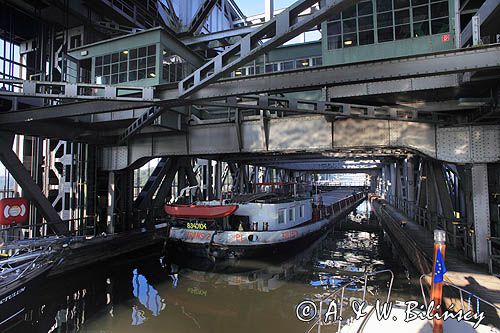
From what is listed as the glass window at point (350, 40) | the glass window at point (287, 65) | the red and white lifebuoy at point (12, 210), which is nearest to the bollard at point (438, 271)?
the glass window at point (350, 40)

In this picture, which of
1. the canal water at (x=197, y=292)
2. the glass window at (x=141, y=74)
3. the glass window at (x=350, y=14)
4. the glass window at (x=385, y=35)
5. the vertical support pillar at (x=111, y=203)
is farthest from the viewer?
the vertical support pillar at (x=111, y=203)

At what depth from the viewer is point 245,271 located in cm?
1446

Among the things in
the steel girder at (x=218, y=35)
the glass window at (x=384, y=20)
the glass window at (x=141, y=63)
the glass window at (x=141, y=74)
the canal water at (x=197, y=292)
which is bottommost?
the canal water at (x=197, y=292)

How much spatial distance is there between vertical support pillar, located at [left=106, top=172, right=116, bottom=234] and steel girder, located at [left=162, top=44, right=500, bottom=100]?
10801mm

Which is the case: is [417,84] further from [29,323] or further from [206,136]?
[29,323]

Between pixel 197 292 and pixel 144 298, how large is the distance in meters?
1.98

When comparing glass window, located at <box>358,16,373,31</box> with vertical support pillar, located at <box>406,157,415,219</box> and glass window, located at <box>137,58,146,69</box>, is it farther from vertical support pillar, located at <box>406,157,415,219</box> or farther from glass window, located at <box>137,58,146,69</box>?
vertical support pillar, located at <box>406,157,415,219</box>

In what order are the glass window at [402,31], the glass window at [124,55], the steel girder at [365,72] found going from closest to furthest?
1. the steel girder at [365,72]
2. the glass window at [402,31]
3. the glass window at [124,55]

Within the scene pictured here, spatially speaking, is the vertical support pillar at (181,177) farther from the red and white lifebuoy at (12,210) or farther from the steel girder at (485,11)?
the steel girder at (485,11)

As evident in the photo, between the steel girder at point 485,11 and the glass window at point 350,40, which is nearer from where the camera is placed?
the steel girder at point 485,11

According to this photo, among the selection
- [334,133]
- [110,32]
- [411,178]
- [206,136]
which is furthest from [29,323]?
[411,178]

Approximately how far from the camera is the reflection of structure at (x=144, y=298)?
9853 millimetres

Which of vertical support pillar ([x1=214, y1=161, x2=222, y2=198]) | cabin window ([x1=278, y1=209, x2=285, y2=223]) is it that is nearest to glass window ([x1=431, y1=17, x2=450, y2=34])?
cabin window ([x1=278, y1=209, x2=285, y2=223])

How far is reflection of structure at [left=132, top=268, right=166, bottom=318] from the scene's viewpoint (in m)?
9.85
